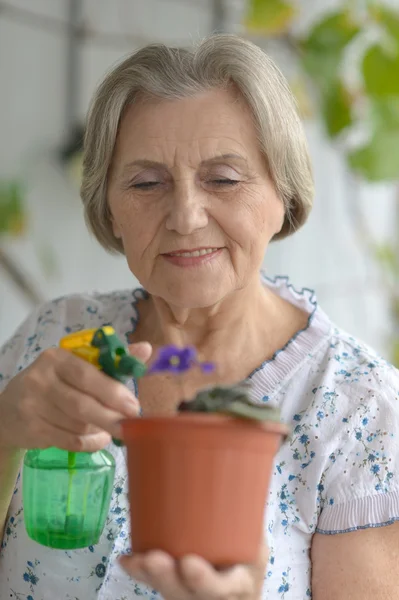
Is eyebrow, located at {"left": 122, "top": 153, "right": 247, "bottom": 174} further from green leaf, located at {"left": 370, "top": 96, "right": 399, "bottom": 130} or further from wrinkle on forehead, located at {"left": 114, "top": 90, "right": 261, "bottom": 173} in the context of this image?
green leaf, located at {"left": 370, "top": 96, "right": 399, "bottom": 130}

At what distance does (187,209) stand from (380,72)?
0.62 m

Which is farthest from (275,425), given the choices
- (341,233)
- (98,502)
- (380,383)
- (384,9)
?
(341,233)

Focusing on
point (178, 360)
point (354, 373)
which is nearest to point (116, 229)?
point (354, 373)

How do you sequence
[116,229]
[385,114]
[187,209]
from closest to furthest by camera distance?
1. [187,209]
2. [116,229]
3. [385,114]

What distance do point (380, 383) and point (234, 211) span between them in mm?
362

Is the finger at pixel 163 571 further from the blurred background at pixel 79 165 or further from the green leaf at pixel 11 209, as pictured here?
the green leaf at pixel 11 209

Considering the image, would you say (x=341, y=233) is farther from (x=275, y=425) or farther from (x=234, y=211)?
(x=275, y=425)

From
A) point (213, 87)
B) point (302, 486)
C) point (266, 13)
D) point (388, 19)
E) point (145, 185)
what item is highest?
point (266, 13)

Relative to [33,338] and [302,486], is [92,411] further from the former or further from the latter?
[33,338]

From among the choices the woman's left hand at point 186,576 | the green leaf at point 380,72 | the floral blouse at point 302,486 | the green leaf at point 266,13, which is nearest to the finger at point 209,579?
the woman's left hand at point 186,576

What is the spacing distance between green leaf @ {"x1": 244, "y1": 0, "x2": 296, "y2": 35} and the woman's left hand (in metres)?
1.71

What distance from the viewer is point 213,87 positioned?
4.14 feet

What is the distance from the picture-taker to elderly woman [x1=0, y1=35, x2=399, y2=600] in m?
1.22

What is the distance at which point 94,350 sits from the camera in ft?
2.91
